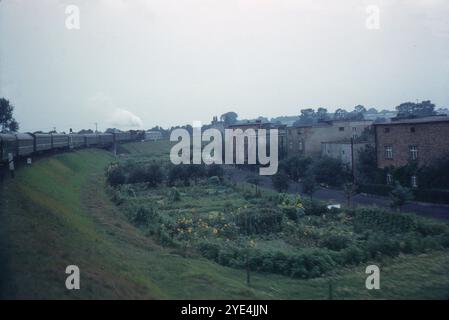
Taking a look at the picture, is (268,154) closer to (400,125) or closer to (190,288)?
(400,125)

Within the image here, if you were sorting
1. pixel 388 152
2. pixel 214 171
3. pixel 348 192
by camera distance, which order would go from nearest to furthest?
pixel 348 192 < pixel 388 152 < pixel 214 171

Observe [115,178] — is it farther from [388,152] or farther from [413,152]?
[413,152]

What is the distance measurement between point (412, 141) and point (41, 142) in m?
20.3

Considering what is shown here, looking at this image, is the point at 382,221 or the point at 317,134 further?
the point at 317,134

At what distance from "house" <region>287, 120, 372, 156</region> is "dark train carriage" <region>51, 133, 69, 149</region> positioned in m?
19.7

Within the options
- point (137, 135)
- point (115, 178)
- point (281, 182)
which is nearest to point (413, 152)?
point (281, 182)

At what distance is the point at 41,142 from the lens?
22.5m

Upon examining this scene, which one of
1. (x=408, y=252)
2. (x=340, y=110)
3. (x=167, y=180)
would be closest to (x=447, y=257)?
(x=408, y=252)

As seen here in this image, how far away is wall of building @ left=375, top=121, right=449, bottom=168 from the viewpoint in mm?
20516

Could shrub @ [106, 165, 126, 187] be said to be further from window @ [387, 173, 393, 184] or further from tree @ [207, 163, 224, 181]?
window @ [387, 173, 393, 184]

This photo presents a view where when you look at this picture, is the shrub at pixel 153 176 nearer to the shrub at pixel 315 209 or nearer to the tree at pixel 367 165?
the shrub at pixel 315 209

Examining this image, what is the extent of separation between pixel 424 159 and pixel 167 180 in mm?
17040

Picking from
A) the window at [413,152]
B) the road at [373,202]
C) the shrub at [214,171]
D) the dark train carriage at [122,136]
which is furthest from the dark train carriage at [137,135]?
the window at [413,152]
